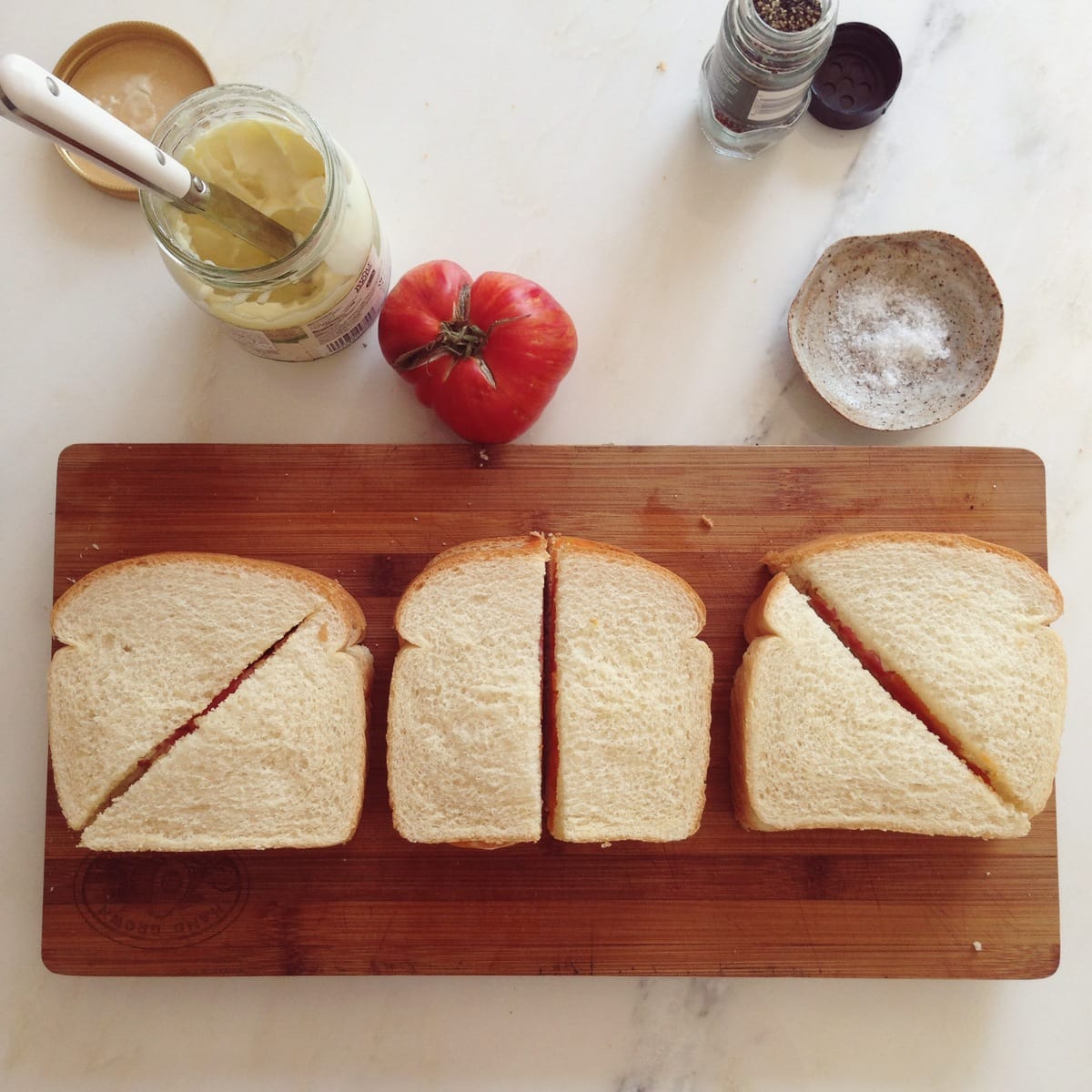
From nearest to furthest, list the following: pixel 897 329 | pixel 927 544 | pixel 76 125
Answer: pixel 76 125 < pixel 927 544 < pixel 897 329

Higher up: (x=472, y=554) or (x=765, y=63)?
(x=765, y=63)

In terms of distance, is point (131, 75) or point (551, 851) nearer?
point (551, 851)

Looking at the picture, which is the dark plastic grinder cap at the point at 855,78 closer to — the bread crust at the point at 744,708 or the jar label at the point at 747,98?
the jar label at the point at 747,98

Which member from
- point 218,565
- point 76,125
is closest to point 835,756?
point 218,565

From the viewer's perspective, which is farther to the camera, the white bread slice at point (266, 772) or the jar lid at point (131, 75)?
the jar lid at point (131, 75)

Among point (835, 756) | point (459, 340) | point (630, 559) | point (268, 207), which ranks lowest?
point (835, 756)

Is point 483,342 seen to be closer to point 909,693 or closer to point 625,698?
point 625,698

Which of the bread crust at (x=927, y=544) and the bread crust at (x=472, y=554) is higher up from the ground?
the bread crust at (x=927, y=544)

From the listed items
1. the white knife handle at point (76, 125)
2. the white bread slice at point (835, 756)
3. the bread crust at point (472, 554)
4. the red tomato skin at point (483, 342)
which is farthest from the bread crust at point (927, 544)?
the white knife handle at point (76, 125)
